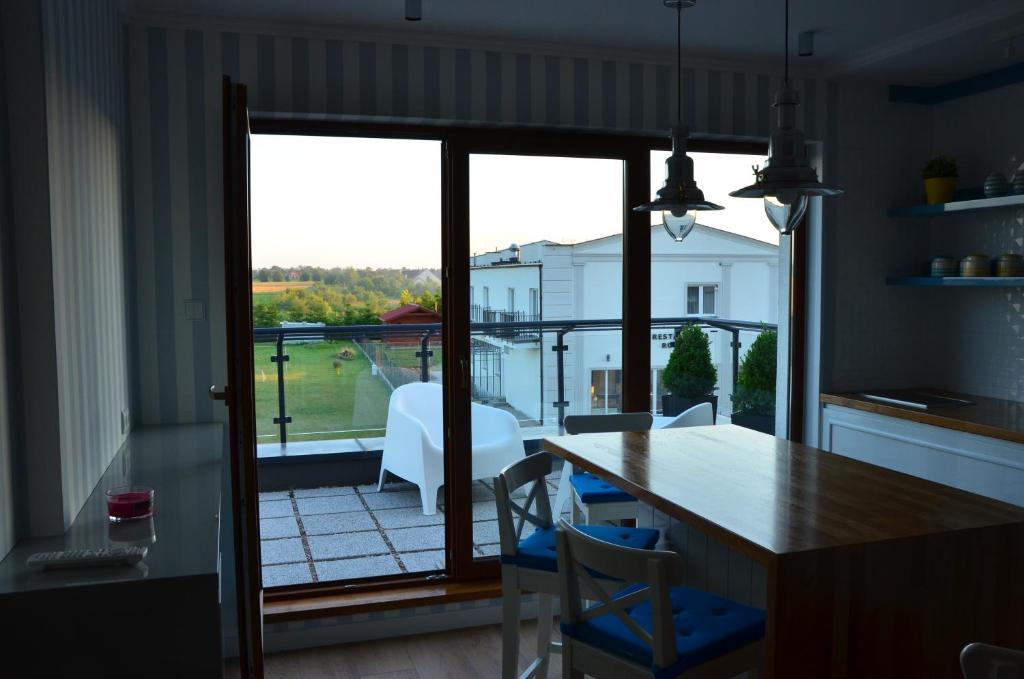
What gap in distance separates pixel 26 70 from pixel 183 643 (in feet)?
4.49

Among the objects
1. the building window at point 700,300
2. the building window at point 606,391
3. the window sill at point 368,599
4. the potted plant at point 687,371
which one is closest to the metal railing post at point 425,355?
the building window at point 606,391

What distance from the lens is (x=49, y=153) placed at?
Result: 2.04 m

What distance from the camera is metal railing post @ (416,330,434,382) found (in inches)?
170

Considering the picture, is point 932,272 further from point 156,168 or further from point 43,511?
point 43,511

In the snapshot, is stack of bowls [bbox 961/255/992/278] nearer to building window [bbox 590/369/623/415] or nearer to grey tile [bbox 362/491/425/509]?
building window [bbox 590/369/623/415]

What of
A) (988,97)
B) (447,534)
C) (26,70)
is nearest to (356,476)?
(447,534)

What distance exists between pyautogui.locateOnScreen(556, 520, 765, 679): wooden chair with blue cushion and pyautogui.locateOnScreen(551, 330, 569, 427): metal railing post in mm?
1980

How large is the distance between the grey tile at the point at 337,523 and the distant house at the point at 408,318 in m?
1.12

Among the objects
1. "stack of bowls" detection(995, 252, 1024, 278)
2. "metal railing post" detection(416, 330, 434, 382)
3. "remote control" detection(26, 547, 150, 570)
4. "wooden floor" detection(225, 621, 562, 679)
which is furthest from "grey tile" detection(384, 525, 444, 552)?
"stack of bowls" detection(995, 252, 1024, 278)

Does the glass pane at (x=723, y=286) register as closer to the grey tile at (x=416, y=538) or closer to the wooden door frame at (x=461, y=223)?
the wooden door frame at (x=461, y=223)

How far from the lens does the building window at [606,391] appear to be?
4348 millimetres

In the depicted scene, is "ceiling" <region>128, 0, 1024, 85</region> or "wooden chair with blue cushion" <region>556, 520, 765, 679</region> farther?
"ceiling" <region>128, 0, 1024, 85</region>

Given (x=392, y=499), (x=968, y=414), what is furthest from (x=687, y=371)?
(x=392, y=499)

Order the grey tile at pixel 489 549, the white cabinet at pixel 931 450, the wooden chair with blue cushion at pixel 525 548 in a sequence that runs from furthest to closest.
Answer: the grey tile at pixel 489 549 → the white cabinet at pixel 931 450 → the wooden chair with blue cushion at pixel 525 548
